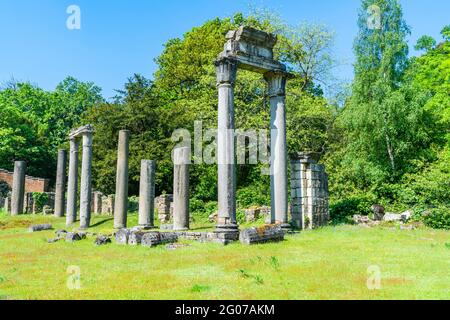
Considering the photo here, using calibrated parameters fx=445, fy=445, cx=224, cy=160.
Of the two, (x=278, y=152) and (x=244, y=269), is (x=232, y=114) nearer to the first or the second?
(x=278, y=152)

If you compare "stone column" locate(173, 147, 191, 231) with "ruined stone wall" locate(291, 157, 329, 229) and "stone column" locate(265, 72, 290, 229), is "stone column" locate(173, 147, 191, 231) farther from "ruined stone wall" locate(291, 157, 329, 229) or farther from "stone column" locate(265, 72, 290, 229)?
"ruined stone wall" locate(291, 157, 329, 229)

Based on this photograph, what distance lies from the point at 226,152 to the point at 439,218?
34.6ft

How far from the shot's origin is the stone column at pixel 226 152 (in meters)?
14.5

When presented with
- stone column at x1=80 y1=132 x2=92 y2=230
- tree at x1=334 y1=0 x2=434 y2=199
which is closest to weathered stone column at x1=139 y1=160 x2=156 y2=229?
stone column at x1=80 y1=132 x2=92 y2=230

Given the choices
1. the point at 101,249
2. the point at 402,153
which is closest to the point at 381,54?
the point at 402,153

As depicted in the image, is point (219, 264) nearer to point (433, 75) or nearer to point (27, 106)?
point (433, 75)

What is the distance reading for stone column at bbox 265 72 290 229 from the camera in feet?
53.7

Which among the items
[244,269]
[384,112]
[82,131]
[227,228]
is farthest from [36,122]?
[244,269]

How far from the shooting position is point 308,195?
18.0 m

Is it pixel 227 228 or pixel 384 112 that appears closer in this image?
pixel 227 228

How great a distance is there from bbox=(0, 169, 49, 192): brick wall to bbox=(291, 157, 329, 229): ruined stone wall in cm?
2917

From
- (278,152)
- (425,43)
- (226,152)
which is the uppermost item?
(425,43)

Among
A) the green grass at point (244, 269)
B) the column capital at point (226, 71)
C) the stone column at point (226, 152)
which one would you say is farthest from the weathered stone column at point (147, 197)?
the column capital at point (226, 71)

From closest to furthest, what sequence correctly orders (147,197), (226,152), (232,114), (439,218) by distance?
(226,152) → (232,114) → (439,218) → (147,197)
